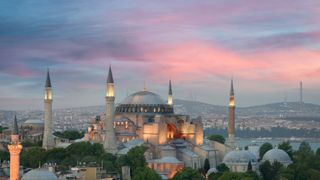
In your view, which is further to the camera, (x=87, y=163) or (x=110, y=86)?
(x=110, y=86)

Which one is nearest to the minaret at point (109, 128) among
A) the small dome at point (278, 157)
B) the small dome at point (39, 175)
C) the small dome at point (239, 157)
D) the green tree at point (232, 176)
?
the small dome at point (239, 157)

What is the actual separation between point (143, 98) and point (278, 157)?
11521mm

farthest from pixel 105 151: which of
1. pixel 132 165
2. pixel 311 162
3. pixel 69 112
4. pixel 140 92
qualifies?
pixel 69 112

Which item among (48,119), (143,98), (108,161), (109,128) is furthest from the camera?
(143,98)

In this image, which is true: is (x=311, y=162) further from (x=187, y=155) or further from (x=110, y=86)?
(x=110, y=86)

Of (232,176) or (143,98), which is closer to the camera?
(232,176)

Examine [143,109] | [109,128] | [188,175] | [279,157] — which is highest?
[143,109]

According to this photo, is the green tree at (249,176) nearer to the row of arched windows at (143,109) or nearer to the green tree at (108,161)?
the green tree at (108,161)

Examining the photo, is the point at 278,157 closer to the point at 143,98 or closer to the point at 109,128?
the point at 143,98

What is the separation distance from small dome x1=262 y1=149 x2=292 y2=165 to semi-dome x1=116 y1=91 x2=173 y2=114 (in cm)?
899

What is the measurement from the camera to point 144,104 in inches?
2307

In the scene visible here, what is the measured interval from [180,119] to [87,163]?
49.4 ft

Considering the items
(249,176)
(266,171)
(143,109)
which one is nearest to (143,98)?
(143,109)

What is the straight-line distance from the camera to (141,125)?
185ft
